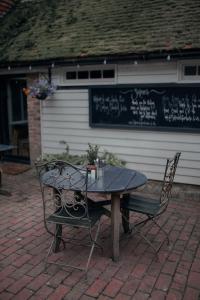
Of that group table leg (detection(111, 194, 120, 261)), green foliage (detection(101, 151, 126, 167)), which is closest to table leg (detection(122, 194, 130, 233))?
table leg (detection(111, 194, 120, 261))

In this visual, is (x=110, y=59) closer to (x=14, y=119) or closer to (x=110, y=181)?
(x=110, y=181)

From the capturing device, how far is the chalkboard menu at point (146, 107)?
6.11 metres

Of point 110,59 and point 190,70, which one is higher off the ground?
point 110,59

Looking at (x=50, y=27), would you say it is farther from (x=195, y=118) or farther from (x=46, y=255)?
(x=46, y=255)

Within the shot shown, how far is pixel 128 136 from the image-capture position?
268 inches

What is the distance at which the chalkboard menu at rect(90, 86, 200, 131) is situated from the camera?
20.1 ft

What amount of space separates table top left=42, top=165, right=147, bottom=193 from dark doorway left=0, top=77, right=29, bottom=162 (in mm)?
4843

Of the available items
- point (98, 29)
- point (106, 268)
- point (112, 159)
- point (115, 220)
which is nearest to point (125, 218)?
point (115, 220)

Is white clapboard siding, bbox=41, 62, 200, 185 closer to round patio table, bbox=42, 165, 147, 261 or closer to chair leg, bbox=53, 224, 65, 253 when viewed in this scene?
round patio table, bbox=42, 165, 147, 261

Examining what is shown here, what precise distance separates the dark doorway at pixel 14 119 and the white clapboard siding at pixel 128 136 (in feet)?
3.35

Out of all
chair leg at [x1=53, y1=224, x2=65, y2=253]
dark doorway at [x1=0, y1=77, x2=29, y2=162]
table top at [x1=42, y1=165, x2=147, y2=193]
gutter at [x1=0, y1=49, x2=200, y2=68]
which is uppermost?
gutter at [x1=0, y1=49, x2=200, y2=68]

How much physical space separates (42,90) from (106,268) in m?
4.63

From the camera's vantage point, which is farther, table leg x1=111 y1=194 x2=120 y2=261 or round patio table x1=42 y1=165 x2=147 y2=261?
table leg x1=111 y1=194 x2=120 y2=261

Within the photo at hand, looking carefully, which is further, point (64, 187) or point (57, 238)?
point (57, 238)
